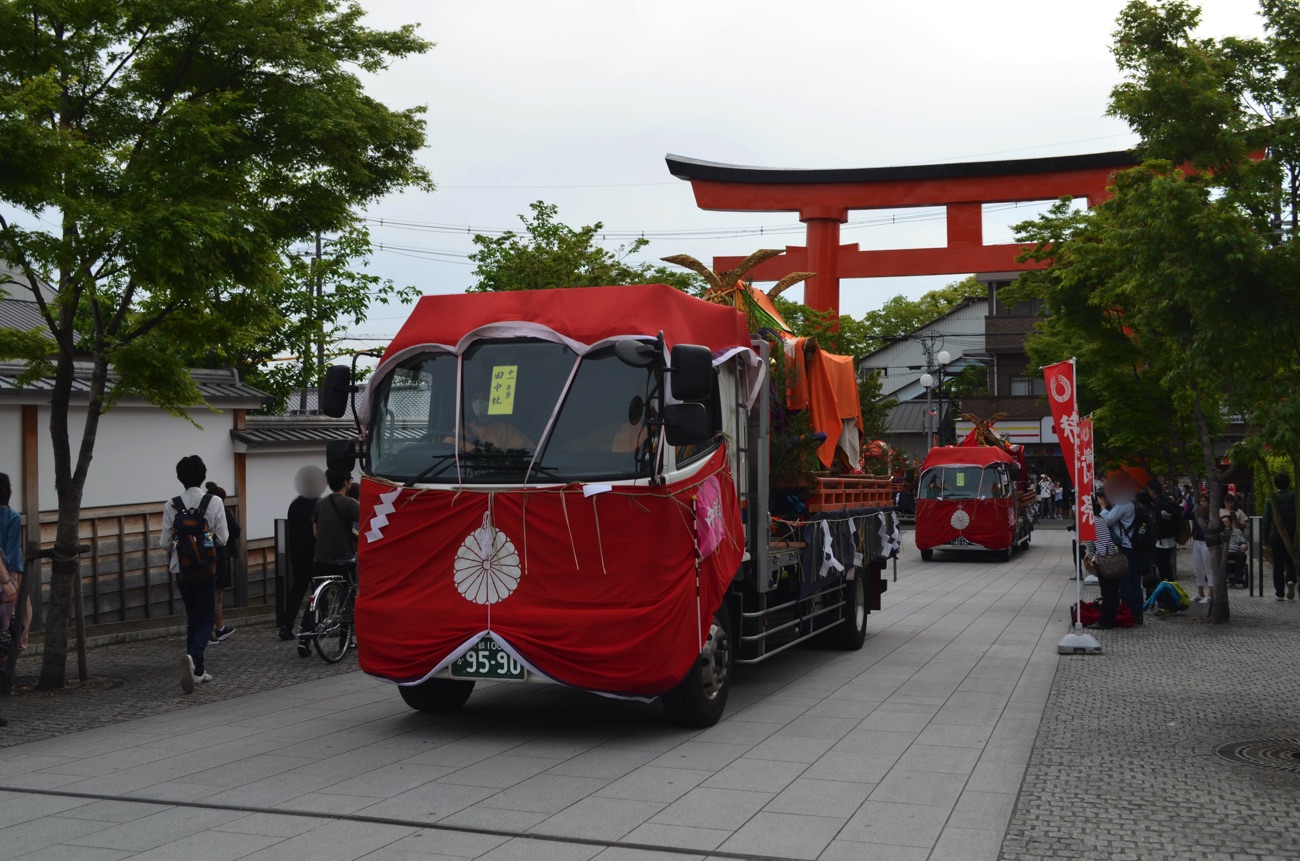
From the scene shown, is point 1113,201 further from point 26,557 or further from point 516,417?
point 26,557

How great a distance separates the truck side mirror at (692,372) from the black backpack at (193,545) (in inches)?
198

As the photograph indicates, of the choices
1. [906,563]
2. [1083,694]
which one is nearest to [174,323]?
[1083,694]

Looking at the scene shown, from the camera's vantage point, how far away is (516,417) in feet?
27.0

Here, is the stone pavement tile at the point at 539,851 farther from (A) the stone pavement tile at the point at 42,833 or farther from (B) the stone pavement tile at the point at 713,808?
(A) the stone pavement tile at the point at 42,833

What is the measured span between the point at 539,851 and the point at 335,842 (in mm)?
1016

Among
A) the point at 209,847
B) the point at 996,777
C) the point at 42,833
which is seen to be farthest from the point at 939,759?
the point at 42,833

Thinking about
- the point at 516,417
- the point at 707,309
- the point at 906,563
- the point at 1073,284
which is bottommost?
the point at 906,563

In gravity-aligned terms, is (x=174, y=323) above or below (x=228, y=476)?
above

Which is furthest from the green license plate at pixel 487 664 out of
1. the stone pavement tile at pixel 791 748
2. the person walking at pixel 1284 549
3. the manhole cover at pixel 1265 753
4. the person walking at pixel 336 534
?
the person walking at pixel 1284 549

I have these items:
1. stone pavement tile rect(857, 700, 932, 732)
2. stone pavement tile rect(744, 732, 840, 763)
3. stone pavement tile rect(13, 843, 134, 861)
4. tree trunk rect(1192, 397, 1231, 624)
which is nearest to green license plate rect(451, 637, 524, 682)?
stone pavement tile rect(744, 732, 840, 763)

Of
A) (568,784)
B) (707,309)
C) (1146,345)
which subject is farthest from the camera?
(1146,345)

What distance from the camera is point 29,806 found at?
6602 mm

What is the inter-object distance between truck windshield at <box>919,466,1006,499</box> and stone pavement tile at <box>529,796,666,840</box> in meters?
22.9

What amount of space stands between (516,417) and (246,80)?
5.42 metres
